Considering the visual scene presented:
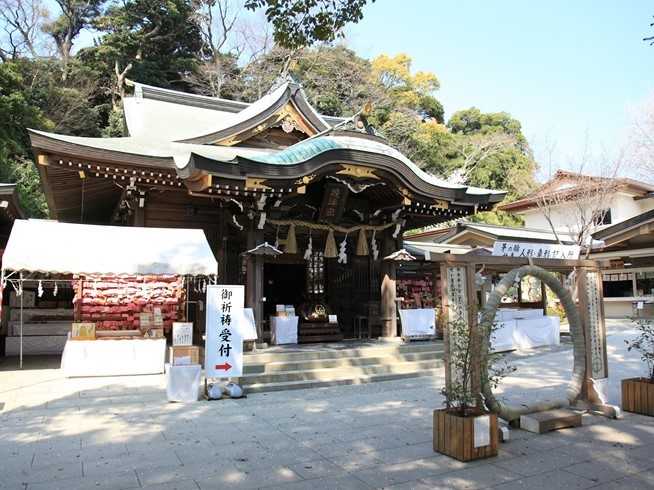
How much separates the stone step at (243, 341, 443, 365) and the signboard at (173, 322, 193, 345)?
1.35 m

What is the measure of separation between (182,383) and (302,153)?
492cm

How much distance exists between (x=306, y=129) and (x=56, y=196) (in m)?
6.52

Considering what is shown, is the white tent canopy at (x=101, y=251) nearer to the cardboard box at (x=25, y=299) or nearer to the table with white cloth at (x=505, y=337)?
the cardboard box at (x=25, y=299)

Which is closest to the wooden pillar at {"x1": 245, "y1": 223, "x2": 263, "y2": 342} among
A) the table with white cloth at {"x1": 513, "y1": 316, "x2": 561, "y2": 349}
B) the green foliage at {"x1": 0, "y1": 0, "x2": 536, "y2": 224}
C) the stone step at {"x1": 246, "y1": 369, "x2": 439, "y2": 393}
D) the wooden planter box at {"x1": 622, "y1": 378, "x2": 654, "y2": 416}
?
the stone step at {"x1": 246, "y1": 369, "x2": 439, "y2": 393}

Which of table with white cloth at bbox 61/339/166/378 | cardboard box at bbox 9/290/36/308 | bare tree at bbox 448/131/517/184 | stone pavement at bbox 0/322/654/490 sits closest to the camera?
stone pavement at bbox 0/322/654/490

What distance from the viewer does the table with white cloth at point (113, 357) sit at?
8781 mm

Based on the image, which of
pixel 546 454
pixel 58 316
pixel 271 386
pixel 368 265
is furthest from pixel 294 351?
pixel 58 316

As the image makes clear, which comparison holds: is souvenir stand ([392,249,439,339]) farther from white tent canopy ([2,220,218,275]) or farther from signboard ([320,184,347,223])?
white tent canopy ([2,220,218,275])

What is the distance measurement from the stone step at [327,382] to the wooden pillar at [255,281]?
1.91m

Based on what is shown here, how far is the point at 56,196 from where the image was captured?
1206cm

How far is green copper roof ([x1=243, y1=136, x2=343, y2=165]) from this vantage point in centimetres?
942

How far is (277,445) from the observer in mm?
5020

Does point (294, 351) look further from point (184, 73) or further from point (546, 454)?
point (184, 73)

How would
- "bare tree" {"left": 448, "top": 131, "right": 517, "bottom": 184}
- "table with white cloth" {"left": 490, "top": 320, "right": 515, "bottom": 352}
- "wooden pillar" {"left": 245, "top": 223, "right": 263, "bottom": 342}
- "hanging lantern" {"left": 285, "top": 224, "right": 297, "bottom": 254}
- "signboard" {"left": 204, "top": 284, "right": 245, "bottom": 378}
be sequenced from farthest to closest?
"bare tree" {"left": 448, "top": 131, "right": 517, "bottom": 184} → "table with white cloth" {"left": 490, "top": 320, "right": 515, "bottom": 352} → "hanging lantern" {"left": 285, "top": 224, "right": 297, "bottom": 254} → "wooden pillar" {"left": 245, "top": 223, "right": 263, "bottom": 342} → "signboard" {"left": 204, "top": 284, "right": 245, "bottom": 378}
